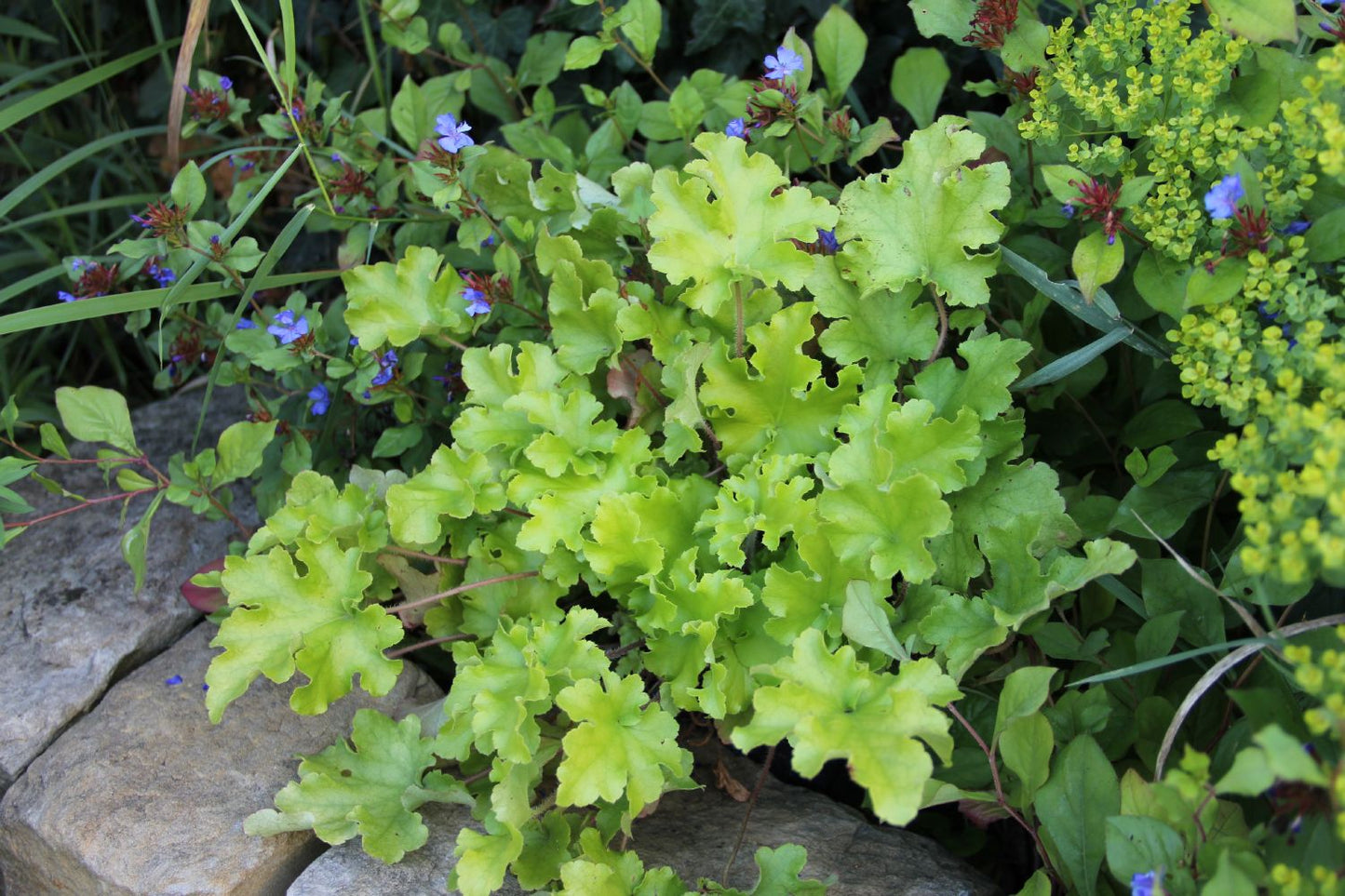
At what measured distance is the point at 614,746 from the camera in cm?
158

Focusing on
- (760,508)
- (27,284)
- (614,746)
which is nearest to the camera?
(614,746)

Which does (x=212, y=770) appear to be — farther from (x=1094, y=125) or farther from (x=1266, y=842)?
(x=1094, y=125)

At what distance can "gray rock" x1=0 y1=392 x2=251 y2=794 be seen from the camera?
2.09 metres

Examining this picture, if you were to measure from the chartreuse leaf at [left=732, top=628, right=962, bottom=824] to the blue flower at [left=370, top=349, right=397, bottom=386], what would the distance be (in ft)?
3.23

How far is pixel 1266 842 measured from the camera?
1356 millimetres

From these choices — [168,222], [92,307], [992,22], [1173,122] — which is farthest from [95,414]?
[1173,122]

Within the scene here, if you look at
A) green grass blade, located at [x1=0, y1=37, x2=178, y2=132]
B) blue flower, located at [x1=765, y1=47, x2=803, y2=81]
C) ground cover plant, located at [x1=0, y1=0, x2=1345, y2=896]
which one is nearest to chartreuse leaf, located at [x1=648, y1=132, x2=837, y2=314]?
ground cover plant, located at [x1=0, y1=0, x2=1345, y2=896]

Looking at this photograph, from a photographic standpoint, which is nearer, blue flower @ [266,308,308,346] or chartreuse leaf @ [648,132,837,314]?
chartreuse leaf @ [648,132,837,314]

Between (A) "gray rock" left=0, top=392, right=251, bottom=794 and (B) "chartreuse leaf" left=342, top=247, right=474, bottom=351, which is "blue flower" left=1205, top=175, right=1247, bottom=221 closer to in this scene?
(B) "chartreuse leaf" left=342, top=247, right=474, bottom=351

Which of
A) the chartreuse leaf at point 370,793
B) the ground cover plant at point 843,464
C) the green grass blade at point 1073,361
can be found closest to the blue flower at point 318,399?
the ground cover plant at point 843,464

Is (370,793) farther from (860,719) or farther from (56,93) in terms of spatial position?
(56,93)

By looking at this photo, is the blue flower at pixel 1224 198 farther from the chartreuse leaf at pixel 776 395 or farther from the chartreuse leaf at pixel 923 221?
the chartreuse leaf at pixel 776 395

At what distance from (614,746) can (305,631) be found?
A: 1.71 feet

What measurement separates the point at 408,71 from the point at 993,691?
2167 millimetres
